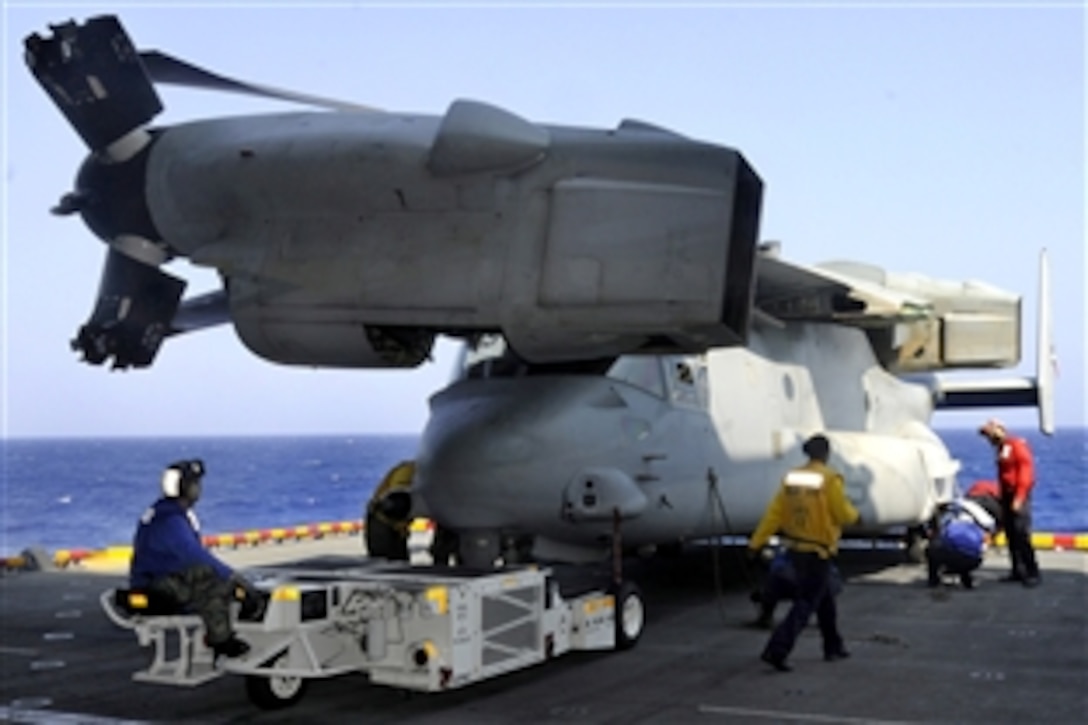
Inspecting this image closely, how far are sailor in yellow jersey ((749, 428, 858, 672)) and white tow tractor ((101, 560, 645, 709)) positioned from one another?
2.32m

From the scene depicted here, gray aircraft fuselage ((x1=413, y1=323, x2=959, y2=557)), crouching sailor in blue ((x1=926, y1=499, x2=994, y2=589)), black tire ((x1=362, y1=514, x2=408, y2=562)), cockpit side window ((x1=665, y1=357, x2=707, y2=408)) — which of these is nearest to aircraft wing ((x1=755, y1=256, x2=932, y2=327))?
gray aircraft fuselage ((x1=413, y1=323, x2=959, y2=557))

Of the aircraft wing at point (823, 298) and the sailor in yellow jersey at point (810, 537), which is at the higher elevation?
the aircraft wing at point (823, 298)

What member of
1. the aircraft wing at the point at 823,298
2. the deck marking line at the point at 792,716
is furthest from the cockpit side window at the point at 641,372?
the deck marking line at the point at 792,716

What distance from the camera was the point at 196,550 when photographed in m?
9.30

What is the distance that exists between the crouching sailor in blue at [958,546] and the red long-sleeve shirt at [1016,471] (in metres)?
0.63

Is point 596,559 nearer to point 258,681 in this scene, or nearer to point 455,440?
point 455,440

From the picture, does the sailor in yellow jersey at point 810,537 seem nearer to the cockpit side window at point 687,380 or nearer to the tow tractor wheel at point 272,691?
the cockpit side window at point 687,380

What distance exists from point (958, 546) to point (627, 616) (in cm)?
622

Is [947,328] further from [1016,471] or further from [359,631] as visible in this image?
[359,631]

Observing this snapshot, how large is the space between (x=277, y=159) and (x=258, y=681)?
156 inches

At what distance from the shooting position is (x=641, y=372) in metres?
13.6

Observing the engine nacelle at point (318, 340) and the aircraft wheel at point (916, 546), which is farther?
the aircraft wheel at point (916, 546)

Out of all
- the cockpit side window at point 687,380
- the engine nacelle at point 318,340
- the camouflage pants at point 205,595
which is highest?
the engine nacelle at point 318,340

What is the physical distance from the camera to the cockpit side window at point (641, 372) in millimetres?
13344
